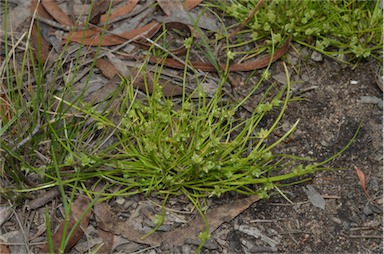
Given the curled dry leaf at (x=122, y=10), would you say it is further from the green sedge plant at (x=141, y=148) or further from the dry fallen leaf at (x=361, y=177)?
the dry fallen leaf at (x=361, y=177)

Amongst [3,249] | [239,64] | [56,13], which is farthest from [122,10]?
[3,249]

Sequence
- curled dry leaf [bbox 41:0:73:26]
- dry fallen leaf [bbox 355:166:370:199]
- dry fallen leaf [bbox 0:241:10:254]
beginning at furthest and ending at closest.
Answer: curled dry leaf [bbox 41:0:73:26]
dry fallen leaf [bbox 355:166:370:199]
dry fallen leaf [bbox 0:241:10:254]

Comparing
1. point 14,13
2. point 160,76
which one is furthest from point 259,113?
point 14,13

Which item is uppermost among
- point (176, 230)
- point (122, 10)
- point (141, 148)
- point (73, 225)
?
point (122, 10)

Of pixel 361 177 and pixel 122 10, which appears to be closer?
pixel 361 177

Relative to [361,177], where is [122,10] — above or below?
above

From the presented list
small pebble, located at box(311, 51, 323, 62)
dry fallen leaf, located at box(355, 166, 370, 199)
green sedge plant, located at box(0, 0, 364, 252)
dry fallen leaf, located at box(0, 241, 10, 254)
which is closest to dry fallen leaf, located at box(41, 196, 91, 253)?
green sedge plant, located at box(0, 0, 364, 252)

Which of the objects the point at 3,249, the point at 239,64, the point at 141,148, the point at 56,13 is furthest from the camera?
the point at 56,13

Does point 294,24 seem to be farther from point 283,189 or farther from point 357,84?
point 283,189

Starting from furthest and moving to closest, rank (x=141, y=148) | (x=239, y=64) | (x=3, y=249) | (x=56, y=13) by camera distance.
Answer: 1. (x=56, y=13)
2. (x=239, y=64)
3. (x=141, y=148)
4. (x=3, y=249)

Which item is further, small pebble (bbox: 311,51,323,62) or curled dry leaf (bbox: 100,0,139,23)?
curled dry leaf (bbox: 100,0,139,23)

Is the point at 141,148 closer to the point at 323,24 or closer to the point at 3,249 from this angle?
the point at 3,249

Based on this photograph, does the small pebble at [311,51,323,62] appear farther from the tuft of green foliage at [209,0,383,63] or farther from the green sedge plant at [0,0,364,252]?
the green sedge plant at [0,0,364,252]
